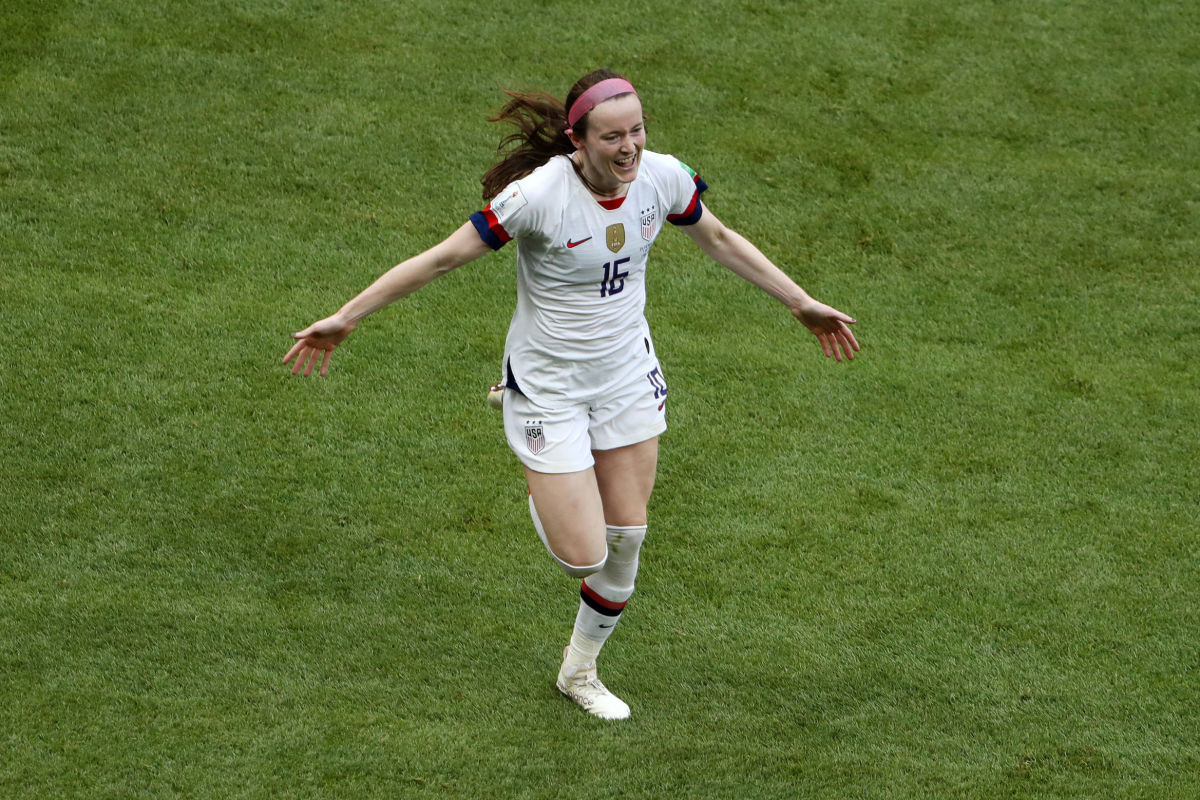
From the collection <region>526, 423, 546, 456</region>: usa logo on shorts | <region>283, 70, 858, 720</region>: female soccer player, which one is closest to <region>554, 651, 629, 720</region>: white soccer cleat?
<region>283, 70, 858, 720</region>: female soccer player

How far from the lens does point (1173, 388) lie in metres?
7.73

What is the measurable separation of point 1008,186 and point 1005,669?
487cm

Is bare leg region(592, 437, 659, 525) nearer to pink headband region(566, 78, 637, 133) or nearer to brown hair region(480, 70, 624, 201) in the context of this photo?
brown hair region(480, 70, 624, 201)

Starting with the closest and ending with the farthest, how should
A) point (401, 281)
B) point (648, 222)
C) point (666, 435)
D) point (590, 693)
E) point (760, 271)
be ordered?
point (401, 281), point (648, 222), point (760, 271), point (590, 693), point (666, 435)

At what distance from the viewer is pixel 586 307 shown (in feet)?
15.8

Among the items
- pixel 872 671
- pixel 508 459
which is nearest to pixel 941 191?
pixel 508 459

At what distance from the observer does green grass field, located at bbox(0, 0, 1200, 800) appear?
17.0ft

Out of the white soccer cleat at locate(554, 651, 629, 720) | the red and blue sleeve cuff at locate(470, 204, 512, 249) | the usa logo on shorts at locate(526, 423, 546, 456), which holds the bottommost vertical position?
the white soccer cleat at locate(554, 651, 629, 720)

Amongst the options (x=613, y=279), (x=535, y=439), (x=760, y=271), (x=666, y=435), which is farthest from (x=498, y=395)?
(x=666, y=435)

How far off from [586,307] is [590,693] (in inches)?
62.8

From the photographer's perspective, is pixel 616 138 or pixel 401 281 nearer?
pixel 616 138

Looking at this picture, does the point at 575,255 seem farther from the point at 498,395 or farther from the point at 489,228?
the point at 498,395

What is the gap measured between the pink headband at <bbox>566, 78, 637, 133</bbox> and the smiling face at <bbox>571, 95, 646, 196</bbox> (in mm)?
21

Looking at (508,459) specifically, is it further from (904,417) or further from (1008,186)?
(1008,186)
